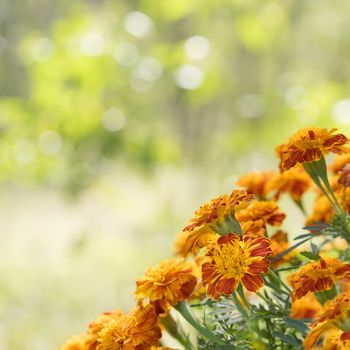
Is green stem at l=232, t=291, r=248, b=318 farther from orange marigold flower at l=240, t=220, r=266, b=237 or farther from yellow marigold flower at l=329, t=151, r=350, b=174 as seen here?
yellow marigold flower at l=329, t=151, r=350, b=174

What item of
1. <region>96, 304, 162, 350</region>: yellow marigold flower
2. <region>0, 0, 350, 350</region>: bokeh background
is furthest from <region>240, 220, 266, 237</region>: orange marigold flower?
<region>0, 0, 350, 350</region>: bokeh background

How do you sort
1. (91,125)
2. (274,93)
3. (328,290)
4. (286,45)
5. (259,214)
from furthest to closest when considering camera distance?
(286,45) → (274,93) → (91,125) → (259,214) → (328,290)

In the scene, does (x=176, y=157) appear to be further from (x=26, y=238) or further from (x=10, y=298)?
(x=26, y=238)

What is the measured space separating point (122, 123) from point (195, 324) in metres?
2.20

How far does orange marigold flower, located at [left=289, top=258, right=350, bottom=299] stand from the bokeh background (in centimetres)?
189

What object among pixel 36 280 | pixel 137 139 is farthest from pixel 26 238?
pixel 137 139

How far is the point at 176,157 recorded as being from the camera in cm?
306

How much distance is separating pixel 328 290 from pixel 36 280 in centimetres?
280

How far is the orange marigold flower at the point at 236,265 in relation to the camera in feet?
1.78

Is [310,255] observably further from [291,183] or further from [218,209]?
[291,183]

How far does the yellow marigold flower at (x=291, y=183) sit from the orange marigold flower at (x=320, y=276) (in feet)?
0.73

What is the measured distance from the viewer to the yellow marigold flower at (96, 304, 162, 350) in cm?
58

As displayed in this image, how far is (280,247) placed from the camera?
2.34 ft

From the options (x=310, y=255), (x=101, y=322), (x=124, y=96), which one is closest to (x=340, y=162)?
(x=310, y=255)
